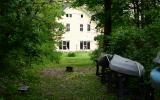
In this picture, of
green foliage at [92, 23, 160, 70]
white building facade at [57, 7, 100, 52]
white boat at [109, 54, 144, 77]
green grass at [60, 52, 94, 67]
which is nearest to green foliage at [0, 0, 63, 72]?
white boat at [109, 54, 144, 77]

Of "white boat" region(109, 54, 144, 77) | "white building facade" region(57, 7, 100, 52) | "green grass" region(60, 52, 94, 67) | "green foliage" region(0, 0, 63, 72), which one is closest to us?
"white boat" region(109, 54, 144, 77)

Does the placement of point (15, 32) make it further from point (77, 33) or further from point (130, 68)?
point (77, 33)

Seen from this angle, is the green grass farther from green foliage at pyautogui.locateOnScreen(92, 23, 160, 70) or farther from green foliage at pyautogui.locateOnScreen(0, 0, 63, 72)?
green foliage at pyautogui.locateOnScreen(0, 0, 63, 72)

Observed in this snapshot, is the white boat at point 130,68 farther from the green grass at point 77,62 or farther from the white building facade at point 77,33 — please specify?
the white building facade at point 77,33

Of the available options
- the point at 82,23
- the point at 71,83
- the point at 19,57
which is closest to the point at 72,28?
the point at 82,23

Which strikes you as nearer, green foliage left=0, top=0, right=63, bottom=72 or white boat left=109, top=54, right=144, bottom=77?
white boat left=109, top=54, right=144, bottom=77

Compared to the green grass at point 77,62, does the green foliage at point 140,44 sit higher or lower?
higher

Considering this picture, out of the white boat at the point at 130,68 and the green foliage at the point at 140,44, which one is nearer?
the white boat at the point at 130,68

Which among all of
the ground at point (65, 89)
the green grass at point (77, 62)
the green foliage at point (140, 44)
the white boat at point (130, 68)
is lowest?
the green grass at point (77, 62)

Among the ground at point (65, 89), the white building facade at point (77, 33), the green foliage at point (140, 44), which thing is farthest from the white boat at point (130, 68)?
the white building facade at point (77, 33)

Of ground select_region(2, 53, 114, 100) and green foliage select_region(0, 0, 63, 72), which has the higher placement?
green foliage select_region(0, 0, 63, 72)

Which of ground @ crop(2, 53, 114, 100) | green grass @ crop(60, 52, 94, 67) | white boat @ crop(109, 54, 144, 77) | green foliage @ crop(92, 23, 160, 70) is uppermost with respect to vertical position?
green foliage @ crop(92, 23, 160, 70)

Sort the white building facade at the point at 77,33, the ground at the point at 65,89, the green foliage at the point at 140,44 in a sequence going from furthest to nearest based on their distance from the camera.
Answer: the white building facade at the point at 77,33
the ground at the point at 65,89
the green foliage at the point at 140,44

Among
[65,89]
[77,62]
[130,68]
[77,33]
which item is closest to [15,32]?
[130,68]
